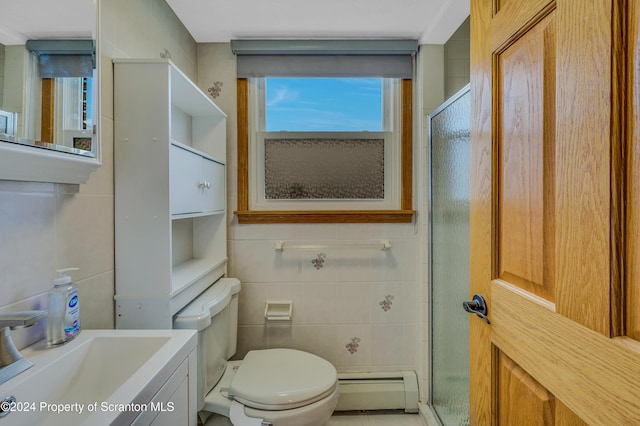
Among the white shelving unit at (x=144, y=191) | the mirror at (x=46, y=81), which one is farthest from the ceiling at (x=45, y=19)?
the white shelving unit at (x=144, y=191)

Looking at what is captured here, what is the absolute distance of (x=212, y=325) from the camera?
1.33 m

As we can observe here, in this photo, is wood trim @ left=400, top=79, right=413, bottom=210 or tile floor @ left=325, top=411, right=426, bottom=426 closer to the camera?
tile floor @ left=325, top=411, right=426, bottom=426

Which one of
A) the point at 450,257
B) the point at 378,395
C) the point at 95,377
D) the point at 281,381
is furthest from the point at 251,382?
the point at 450,257

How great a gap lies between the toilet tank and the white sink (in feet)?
0.86

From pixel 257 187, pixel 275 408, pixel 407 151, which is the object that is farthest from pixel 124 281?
pixel 407 151

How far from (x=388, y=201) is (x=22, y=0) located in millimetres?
1672

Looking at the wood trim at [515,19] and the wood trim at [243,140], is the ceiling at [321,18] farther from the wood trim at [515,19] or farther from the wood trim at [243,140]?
the wood trim at [515,19]

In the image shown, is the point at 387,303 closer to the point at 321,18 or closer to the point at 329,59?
the point at 329,59

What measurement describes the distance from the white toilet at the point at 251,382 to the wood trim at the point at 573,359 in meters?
0.81

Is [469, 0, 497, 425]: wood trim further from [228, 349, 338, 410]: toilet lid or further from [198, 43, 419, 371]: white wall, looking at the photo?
[198, 43, 419, 371]: white wall

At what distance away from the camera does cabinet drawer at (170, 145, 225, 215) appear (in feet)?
3.66

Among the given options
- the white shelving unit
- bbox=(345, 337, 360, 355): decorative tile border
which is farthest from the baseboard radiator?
the white shelving unit

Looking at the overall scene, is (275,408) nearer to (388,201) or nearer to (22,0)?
(388,201)

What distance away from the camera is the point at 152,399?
0.67 m
